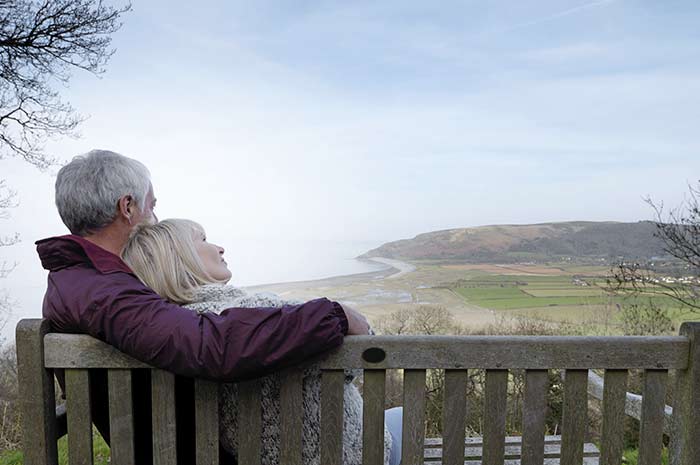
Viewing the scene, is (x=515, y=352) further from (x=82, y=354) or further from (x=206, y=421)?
(x=82, y=354)

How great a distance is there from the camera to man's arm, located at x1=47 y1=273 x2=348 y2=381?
1.17 meters

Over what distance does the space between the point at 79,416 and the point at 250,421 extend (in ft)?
1.48

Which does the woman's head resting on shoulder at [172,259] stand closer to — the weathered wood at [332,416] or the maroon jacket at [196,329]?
the maroon jacket at [196,329]

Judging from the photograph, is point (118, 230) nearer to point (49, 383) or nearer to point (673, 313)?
point (49, 383)

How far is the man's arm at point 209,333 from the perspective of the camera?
117 cm

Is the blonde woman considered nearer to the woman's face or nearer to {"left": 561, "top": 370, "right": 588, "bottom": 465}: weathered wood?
the woman's face

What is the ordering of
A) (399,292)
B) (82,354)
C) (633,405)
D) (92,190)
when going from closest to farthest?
1. (82,354)
2. (92,190)
3. (633,405)
4. (399,292)

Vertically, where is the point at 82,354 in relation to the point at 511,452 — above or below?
above

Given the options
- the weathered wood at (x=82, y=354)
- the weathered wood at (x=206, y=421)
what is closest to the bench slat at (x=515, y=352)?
the weathered wood at (x=206, y=421)

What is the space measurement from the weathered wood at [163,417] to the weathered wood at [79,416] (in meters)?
0.18

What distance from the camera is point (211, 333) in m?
1.18

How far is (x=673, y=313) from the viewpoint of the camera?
→ 645 centimetres

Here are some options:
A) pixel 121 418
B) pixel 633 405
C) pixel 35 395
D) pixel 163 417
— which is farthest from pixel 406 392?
pixel 633 405

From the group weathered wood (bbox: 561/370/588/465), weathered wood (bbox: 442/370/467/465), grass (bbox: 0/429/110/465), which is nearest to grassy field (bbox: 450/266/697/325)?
grass (bbox: 0/429/110/465)
